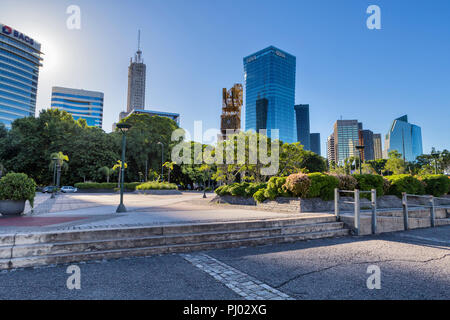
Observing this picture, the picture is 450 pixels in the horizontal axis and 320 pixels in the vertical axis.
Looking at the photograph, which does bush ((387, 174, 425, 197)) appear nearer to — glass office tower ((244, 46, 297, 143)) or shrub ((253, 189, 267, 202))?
shrub ((253, 189, 267, 202))

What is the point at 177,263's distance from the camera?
4.44m

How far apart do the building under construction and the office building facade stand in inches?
4198

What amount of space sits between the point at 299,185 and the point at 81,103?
149193mm

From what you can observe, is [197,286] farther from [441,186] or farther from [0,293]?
[441,186]

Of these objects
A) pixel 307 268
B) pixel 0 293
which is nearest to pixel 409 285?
pixel 307 268

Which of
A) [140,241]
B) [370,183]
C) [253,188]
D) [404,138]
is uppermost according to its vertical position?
[404,138]

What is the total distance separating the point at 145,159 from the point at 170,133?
9099mm

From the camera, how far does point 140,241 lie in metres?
5.15

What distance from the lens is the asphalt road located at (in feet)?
10.2

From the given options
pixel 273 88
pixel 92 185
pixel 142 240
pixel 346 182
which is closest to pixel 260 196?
pixel 346 182

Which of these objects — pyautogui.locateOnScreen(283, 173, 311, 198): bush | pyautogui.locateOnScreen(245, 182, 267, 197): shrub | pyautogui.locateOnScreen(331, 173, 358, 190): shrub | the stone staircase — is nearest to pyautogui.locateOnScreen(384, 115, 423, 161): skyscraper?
pyautogui.locateOnScreen(331, 173, 358, 190): shrub

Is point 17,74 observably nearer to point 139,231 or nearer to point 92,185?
point 92,185

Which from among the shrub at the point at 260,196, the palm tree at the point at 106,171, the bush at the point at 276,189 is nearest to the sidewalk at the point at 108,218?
the bush at the point at 276,189

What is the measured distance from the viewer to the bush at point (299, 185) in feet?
34.2
